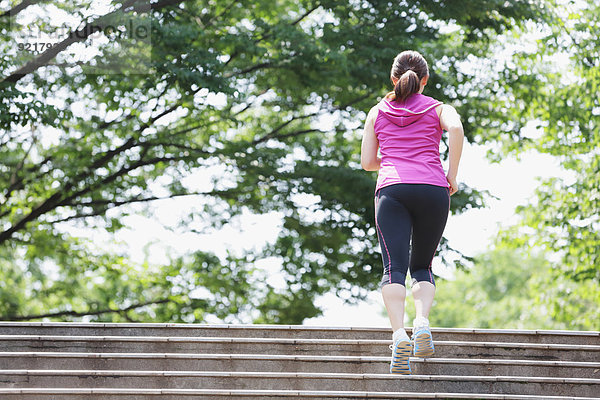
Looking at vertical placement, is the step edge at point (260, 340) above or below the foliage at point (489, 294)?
below

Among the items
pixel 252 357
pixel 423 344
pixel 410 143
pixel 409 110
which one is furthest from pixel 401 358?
pixel 409 110

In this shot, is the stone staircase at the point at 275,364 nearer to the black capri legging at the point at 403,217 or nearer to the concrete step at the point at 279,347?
the concrete step at the point at 279,347

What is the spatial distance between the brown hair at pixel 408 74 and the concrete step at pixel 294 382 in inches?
73.8

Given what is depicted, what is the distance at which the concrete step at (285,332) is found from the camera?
5602 mm

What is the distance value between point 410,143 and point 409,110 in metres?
0.21

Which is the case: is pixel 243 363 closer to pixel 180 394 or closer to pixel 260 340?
pixel 260 340

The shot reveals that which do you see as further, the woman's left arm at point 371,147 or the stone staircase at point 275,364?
the stone staircase at point 275,364

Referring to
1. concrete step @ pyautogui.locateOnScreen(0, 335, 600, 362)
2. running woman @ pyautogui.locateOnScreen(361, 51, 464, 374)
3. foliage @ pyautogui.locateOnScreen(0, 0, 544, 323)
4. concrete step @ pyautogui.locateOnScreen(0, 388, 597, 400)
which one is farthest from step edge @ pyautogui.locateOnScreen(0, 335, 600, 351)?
foliage @ pyautogui.locateOnScreen(0, 0, 544, 323)

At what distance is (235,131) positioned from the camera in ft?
49.1

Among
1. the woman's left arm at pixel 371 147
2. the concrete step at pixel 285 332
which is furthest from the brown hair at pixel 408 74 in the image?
the concrete step at pixel 285 332

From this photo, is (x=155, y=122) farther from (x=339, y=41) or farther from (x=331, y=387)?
(x=331, y=387)

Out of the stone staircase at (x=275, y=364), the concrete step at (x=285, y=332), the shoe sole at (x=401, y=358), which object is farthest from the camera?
the concrete step at (x=285, y=332)

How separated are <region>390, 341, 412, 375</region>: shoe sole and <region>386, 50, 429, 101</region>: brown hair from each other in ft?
5.02

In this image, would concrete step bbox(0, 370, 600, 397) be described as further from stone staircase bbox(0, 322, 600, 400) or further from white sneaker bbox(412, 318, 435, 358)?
white sneaker bbox(412, 318, 435, 358)
